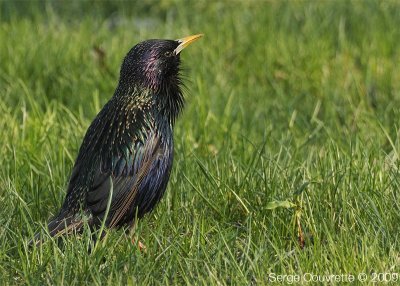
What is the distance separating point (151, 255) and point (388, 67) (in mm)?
3472

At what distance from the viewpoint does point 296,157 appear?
566cm

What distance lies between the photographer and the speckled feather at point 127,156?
478 cm

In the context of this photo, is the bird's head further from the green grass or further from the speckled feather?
the green grass

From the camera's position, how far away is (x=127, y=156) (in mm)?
4852

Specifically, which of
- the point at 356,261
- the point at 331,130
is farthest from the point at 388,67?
the point at 356,261

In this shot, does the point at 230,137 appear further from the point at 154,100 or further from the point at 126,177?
the point at 126,177

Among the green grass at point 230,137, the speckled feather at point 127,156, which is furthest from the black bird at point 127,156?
the green grass at point 230,137

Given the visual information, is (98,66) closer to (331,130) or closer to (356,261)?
(331,130)

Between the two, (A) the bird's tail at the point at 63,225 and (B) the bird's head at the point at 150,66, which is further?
(B) the bird's head at the point at 150,66

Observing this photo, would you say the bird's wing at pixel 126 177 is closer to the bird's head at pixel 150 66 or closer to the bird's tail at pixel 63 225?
the bird's tail at pixel 63 225

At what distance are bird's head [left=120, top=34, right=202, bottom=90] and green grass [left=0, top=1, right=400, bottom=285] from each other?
49cm

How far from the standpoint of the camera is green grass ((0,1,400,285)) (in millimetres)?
4336

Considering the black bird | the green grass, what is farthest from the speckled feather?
the green grass

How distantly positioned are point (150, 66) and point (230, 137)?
42.9 inches
